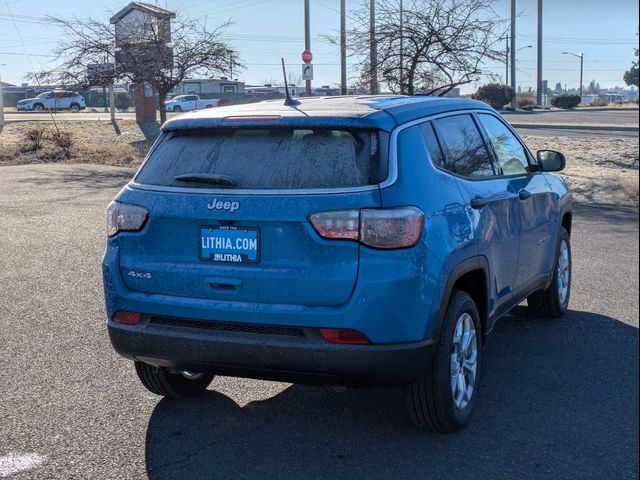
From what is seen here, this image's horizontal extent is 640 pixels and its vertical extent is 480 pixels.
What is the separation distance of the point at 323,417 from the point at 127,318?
50.5 inches

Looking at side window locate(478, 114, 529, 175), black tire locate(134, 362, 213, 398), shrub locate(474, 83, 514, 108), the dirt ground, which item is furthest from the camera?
shrub locate(474, 83, 514, 108)

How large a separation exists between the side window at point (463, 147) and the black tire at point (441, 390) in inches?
32.1

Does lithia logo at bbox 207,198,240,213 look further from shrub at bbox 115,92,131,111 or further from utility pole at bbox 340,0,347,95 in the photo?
shrub at bbox 115,92,131,111

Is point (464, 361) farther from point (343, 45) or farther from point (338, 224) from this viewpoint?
point (343, 45)

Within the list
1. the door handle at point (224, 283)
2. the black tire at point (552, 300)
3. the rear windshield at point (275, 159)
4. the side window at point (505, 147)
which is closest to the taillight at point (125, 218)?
the rear windshield at point (275, 159)

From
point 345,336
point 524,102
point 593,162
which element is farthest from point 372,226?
point 524,102

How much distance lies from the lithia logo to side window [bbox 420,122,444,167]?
1.11 m

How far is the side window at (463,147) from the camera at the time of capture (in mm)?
4766

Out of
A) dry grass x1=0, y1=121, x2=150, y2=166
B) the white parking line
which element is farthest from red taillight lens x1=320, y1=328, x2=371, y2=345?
dry grass x1=0, y1=121, x2=150, y2=166

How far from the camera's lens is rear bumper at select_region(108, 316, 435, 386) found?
393cm

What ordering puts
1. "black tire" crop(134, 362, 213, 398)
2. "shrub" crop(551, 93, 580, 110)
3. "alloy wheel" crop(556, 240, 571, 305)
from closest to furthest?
"black tire" crop(134, 362, 213, 398) < "alloy wheel" crop(556, 240, 571, 305) < "shrub" crop(551, 93, 580, 110)

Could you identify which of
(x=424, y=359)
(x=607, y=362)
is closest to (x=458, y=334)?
(x=424, y=359)

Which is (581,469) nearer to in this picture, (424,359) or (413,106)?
(424,359)

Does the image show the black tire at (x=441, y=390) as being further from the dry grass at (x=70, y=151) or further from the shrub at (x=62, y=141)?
the shrub at (x=62, y=141)
